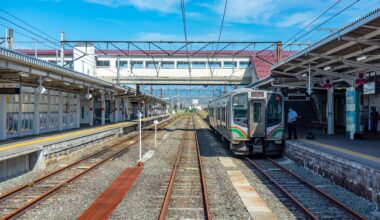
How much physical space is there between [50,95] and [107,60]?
48.1ft

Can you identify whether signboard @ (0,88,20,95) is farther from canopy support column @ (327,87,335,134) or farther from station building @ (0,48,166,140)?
canopy support column @ (327,87,335,134)

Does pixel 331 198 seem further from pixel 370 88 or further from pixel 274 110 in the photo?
pixel 370 88

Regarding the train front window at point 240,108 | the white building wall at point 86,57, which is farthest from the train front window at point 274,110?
the white building wall at point 86,57

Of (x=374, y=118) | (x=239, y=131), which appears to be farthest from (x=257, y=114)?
(x=374, y=118)

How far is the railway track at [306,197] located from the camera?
692cm

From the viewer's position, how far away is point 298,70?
60.3 feet

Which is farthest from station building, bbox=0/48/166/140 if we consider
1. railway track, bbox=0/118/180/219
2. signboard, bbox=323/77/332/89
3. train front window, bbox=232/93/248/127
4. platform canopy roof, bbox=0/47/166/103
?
signboard, bbox=323/77/332/89

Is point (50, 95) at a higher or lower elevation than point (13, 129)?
higher

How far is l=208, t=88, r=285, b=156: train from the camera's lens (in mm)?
14414

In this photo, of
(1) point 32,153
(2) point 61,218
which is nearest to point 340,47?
(2) point 61,218

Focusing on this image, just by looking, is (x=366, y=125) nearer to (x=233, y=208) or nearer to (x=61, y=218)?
(x=233, y=208)

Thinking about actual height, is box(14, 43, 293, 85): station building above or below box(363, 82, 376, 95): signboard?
above

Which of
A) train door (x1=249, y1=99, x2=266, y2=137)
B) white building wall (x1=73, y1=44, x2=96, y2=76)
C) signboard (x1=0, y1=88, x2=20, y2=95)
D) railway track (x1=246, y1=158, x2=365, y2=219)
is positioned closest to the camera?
railway track (x1=246, y1=158, x2=365, y2=219)

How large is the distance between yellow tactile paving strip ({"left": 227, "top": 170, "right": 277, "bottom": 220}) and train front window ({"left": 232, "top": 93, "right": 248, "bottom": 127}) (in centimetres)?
373
